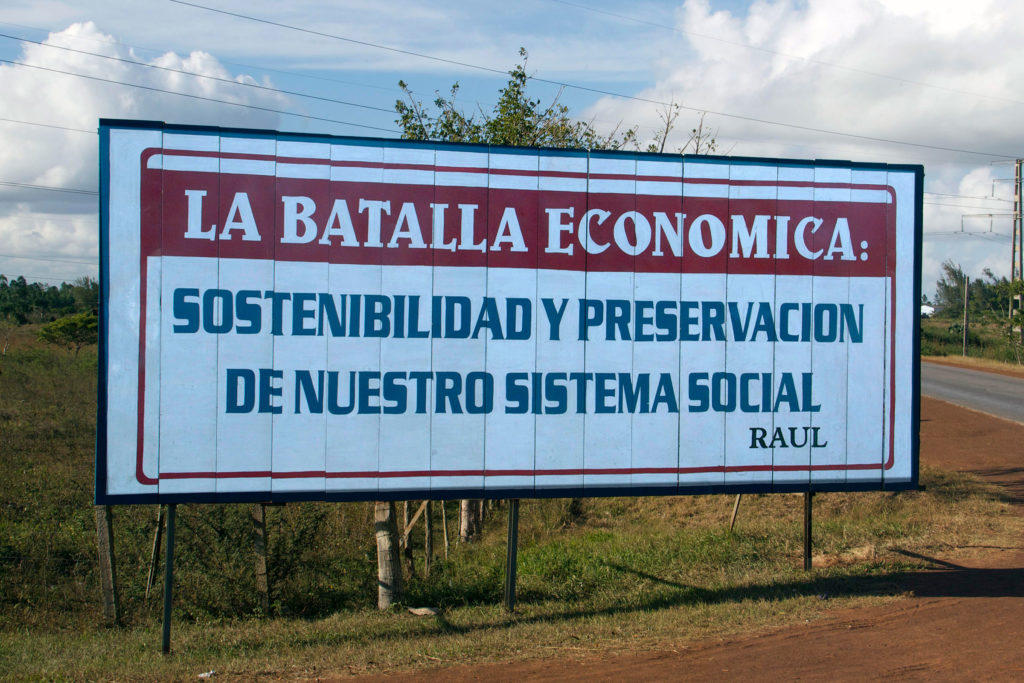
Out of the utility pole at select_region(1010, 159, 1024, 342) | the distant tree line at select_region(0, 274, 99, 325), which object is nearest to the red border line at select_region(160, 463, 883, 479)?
the utility pole at select_region(1010, 159, 1024, 342)

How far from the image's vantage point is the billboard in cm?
736

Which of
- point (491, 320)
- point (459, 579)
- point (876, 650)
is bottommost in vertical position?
point (459, 579)

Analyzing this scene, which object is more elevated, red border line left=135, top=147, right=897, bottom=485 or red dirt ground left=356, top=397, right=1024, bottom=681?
red border line left=135, top=147, right=897, bottom=485

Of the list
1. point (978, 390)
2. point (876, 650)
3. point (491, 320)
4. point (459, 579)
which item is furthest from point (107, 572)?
point (978, 390)

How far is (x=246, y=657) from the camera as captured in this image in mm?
7184

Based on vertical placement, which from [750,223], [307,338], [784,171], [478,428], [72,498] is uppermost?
[784,171]

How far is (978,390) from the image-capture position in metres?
28.4

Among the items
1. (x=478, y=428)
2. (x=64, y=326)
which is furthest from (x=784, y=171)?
(x=64, y=326)

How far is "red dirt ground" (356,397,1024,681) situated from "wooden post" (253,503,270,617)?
401 cm

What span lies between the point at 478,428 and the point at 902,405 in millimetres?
4712

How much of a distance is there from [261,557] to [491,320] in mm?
4700

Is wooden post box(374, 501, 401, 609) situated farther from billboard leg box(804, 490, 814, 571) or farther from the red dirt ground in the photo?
billboard leg box(804, 490, 814, 571)

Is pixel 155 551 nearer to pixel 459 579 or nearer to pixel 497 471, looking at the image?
pixel 459 579

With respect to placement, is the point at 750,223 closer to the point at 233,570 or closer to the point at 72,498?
the point at 233,570
